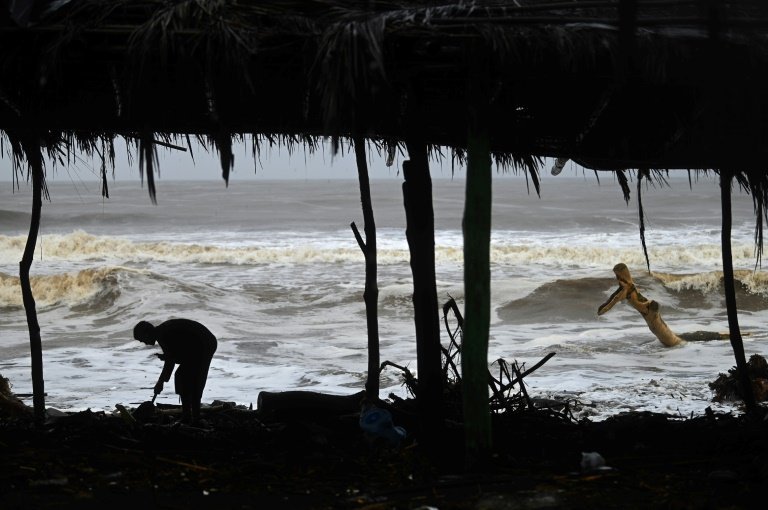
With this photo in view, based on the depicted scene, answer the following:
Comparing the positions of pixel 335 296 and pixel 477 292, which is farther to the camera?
pixel 335 296

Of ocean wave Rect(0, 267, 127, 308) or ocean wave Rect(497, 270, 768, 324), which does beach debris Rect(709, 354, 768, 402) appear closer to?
ocean wave Rect(497, 270, 768, 324)

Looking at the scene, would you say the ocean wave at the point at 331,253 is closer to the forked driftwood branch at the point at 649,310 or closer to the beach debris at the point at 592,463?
the forked driftwood branch at the point at 649,310

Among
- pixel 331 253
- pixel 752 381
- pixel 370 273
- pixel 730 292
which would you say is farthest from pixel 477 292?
pixel 331 253

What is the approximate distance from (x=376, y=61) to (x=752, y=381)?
6.17m

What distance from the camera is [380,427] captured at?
182 inches

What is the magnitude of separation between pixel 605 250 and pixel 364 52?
1005 inches

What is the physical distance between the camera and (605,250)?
28.3 m

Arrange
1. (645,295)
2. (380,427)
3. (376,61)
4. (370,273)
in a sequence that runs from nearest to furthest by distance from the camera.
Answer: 1. (376,61)
2. (380,427)
3. (370,273)
4. (645,295)

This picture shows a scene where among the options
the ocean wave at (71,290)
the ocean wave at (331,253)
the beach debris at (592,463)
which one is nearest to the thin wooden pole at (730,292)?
the beach debris at (592,463)

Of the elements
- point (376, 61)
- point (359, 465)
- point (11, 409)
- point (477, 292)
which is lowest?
point (11, 409)

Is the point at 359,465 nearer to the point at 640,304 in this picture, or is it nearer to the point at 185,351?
the point at 185,351

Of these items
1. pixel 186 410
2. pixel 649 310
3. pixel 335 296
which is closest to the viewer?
pixel 186 410

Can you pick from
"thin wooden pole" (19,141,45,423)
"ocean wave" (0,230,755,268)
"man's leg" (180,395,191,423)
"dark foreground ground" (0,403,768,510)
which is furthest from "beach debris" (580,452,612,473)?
"ocean wave" (0,230,755,268)

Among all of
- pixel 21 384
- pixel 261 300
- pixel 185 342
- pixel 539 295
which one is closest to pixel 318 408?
pixel 185 342
